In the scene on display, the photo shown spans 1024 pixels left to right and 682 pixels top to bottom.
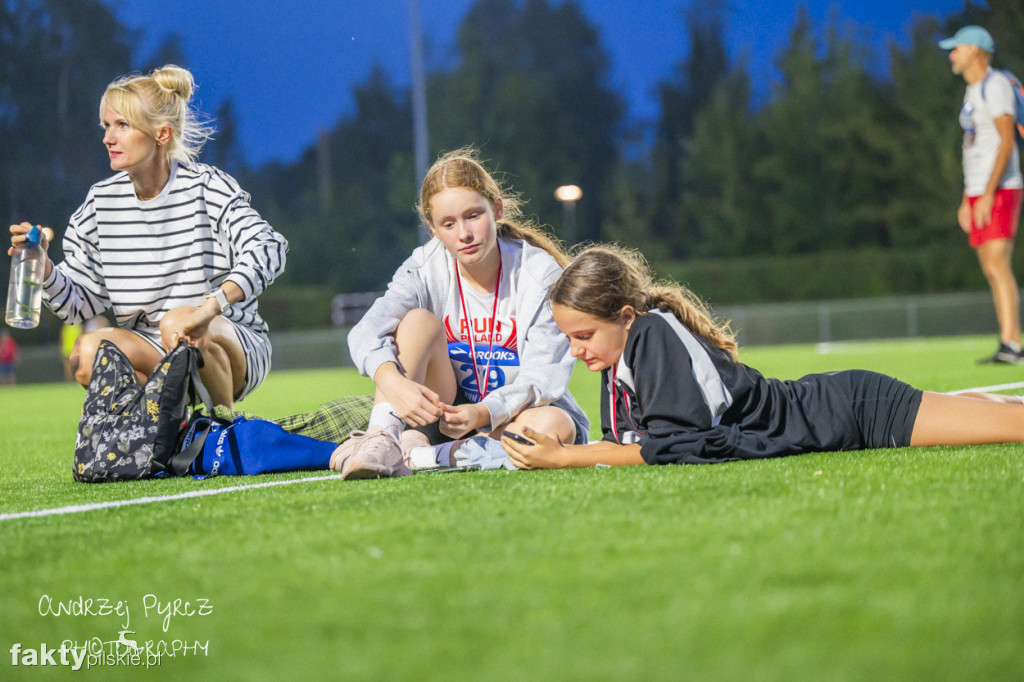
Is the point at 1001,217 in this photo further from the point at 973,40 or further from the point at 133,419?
the point at 133,419

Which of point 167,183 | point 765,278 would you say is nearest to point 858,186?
point 765,278

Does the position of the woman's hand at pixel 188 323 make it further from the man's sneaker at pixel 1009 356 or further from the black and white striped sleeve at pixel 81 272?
the man's sneaker at pixel 1009 356

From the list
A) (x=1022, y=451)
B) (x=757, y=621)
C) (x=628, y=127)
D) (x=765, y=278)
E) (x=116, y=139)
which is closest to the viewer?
(x=757, y=621)

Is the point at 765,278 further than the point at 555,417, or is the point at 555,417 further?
the point at 765,278

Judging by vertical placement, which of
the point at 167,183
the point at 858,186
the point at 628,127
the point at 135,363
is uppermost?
the point at 628,127

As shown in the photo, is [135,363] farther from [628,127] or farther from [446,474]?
[628,127]

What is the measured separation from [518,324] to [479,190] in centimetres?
54

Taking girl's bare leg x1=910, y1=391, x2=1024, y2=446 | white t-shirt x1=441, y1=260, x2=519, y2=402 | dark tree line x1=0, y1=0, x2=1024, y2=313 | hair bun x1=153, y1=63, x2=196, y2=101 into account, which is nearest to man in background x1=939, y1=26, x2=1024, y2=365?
girl's bare leg x1=910, y1=391, x2=1024, y2=446

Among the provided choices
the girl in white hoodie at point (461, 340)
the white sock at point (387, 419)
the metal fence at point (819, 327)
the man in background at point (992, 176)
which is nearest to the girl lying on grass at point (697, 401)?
the girl in white hoodie at point (461, 340)

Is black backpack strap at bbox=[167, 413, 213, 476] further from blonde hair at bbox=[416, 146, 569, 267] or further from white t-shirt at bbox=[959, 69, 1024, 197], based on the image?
white t-shirt at bbox=[959, 69, 1024, 197]

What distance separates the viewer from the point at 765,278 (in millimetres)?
31062

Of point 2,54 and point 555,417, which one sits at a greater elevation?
point 2,54

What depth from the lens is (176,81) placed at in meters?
4.50

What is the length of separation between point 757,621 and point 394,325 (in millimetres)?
2728
